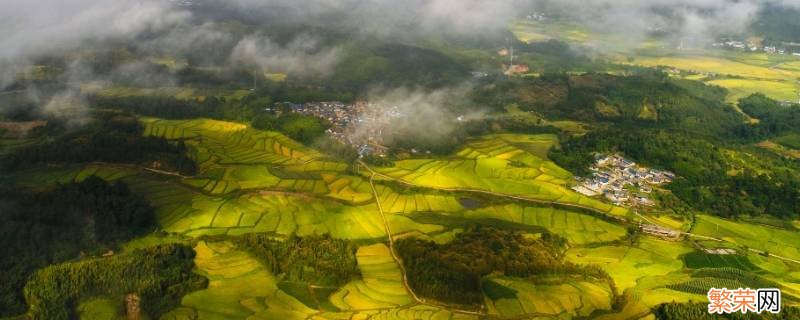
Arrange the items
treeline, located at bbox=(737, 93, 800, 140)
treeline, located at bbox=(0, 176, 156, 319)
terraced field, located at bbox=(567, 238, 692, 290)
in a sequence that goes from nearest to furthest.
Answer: treeline, located at bbox=(0, 176, 156, 319) < terraced field, located at bbox=(567, 238, 692, 290) < treeline, located at bbox=(737, 93, 800, 140)

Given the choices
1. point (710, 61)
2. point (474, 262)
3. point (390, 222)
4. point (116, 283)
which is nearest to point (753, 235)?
point (474, 262)

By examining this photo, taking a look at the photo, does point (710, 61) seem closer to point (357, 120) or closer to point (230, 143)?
point (357, 120)

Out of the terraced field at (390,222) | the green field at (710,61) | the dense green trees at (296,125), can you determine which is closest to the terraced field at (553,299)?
the terraced field at (390,222)

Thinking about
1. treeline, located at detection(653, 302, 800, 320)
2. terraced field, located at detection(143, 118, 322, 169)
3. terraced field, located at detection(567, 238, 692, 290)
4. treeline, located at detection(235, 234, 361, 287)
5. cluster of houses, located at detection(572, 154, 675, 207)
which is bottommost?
treeline, located at detection(653, 302, 800, 320)

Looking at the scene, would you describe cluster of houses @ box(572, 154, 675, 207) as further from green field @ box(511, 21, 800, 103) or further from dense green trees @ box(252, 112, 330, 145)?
green field @ box(511, 21, 800, 103)

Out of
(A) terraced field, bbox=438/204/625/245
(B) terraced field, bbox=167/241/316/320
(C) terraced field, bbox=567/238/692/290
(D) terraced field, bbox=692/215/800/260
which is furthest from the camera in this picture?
(A) terraced field, bbox=438/204/625/245

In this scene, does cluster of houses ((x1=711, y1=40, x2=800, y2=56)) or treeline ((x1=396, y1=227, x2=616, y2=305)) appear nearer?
treeline ((x1=396, y1=227, x2=616, y2=305))

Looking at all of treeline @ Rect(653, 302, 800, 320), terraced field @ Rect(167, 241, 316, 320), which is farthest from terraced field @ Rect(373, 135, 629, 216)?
terraced field @ Rect(167, 241, 316, 320)

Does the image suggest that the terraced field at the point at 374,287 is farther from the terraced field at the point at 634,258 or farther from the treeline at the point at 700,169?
the treeline at the point at 700,169

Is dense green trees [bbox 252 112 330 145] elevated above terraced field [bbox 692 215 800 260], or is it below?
above
